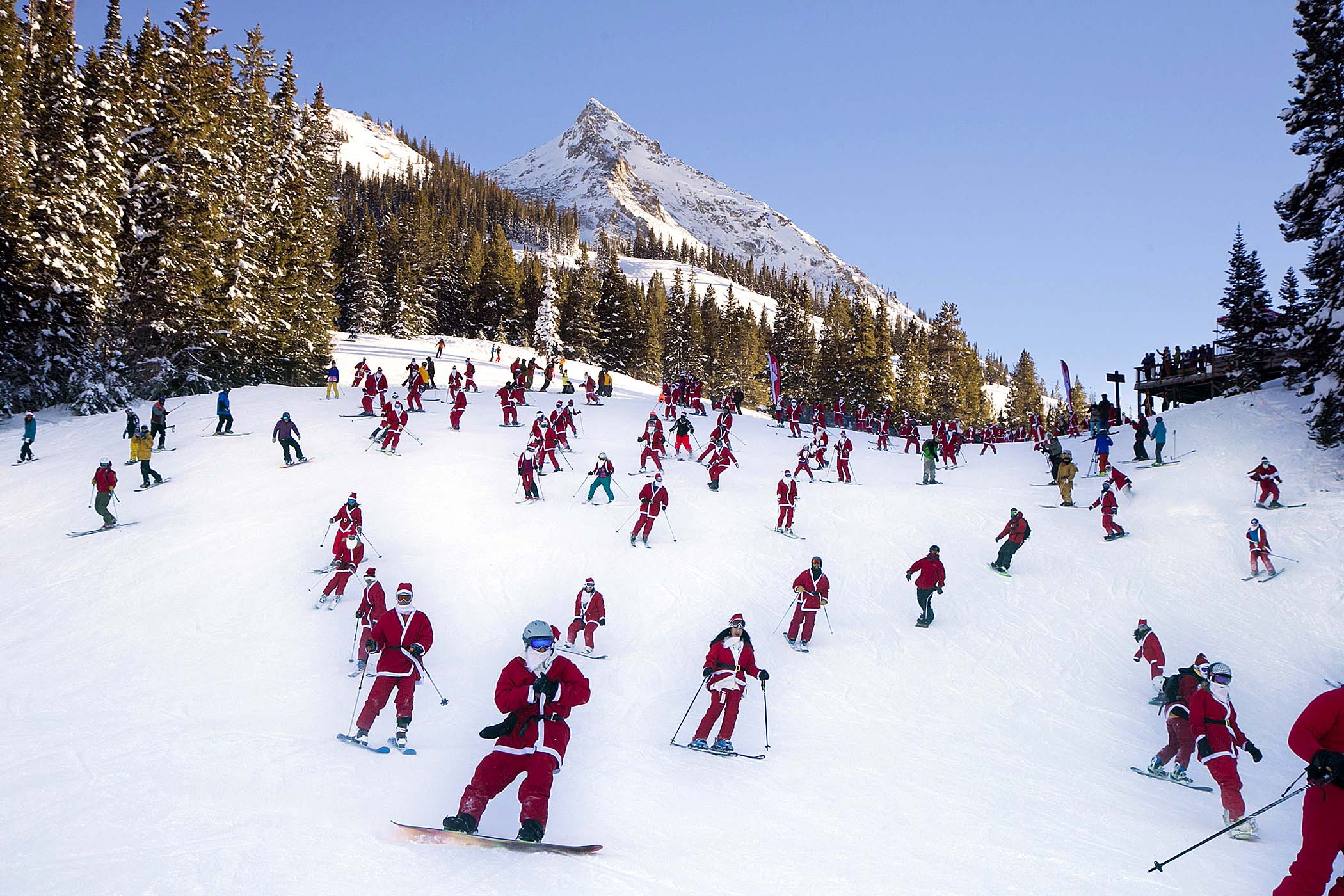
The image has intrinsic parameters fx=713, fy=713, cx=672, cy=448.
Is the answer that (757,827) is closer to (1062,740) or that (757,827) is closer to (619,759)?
(619,759)

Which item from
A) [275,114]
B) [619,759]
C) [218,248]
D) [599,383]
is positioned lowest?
[619,759]

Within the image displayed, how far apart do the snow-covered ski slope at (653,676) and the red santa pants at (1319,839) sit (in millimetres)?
1248

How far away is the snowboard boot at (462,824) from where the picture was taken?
5.30 meters

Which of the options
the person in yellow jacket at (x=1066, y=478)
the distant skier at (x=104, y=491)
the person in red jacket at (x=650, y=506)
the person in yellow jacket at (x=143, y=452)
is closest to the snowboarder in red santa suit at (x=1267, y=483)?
the person in yellow jacket at (x=1066, y=478)

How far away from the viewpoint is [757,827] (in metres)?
6.54

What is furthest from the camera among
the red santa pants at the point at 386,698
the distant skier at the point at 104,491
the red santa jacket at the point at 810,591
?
the distant skier at the point at 104,491

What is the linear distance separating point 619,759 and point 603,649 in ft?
12.6

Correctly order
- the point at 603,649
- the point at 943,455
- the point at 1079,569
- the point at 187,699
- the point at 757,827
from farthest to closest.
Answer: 1. the point at 943,455
2. the point at 1079,569
3. the point at 603,649
4. the point at 187,699
5. the point at 757,827

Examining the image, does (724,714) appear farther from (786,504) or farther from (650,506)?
(786,504)

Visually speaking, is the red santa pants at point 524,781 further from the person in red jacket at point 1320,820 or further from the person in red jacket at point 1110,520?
the person in red jacket at point 1110,520

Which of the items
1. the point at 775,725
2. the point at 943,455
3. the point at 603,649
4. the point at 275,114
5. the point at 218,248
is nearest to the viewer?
the point at 775,725

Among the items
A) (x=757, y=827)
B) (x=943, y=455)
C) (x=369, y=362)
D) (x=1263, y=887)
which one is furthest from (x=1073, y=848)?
(x=369, y=362)

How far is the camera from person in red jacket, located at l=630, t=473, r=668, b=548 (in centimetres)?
1677

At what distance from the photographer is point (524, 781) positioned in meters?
5.61
